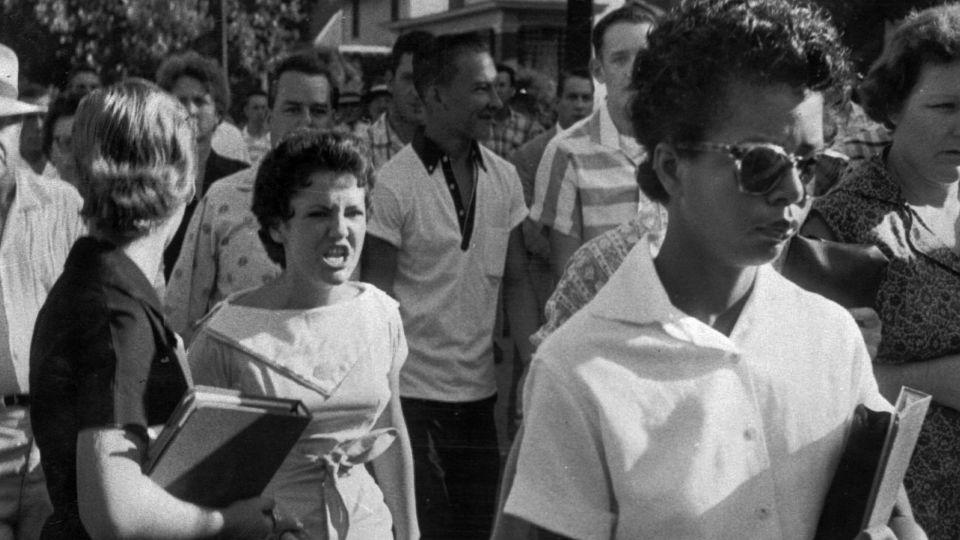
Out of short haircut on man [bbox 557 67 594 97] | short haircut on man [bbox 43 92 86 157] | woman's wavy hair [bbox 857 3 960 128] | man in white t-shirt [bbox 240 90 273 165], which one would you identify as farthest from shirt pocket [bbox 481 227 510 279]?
man in white t-shirt [bbox 240 90 273 165]

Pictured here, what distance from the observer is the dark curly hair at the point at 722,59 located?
253 cm

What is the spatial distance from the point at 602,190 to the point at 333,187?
4.79 feet

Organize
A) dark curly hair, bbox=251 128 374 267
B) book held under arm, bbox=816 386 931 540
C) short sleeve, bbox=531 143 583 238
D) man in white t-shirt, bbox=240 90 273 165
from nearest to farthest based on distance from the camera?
book held under arm, bbox=816 386 931 540, dark curly hair, bbox=251 128 374 267, short sleeve, bbox=531 143 583 238, man in white t-shirt, bbox=240 90 273 165

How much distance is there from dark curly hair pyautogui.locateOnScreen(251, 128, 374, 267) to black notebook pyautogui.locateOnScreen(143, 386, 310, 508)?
1336 millimetres

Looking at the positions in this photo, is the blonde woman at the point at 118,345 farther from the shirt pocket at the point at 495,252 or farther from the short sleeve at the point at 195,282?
the shirt pocket at the point at 495,252

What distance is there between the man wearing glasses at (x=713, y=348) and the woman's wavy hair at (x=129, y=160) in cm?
108

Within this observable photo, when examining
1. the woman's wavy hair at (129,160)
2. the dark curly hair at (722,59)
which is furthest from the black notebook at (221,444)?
the dark curly hair at (722,59)

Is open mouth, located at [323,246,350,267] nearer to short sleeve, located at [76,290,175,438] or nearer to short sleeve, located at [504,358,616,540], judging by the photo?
short sleeve, located at [76,290,175,438]

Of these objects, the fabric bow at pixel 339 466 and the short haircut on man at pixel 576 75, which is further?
the short haircut on man at pixel 576 75

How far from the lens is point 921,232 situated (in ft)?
13.4

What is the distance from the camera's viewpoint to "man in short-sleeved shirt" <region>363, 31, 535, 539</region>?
601 centimetres

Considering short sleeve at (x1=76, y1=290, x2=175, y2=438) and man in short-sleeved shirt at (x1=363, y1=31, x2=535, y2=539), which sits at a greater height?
short sleeve at (x1=76, y1=290, x2=175, y2=438)

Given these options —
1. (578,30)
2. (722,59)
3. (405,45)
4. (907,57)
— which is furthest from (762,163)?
(578,30)

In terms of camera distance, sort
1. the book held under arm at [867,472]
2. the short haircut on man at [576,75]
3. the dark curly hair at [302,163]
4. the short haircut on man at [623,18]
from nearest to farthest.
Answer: the book held under arm at [867,472] → the dark curly hair at [302,163] → the short haircut on man at [623,18] → the short haircut on man at [576,75]
